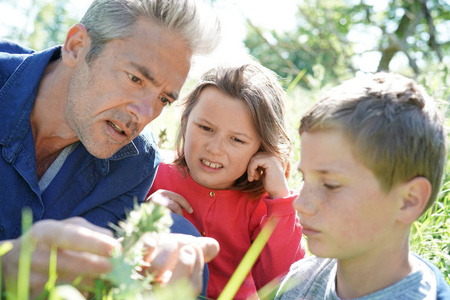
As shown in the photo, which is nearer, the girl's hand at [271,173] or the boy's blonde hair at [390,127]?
the boy's blonde hair at [390,127]

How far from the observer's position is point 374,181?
195 centimetres

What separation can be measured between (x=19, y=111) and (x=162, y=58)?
83cm

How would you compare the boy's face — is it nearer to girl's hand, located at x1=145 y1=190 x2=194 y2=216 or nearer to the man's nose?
the man's nose

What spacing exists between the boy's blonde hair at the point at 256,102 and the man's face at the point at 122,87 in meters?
0.51

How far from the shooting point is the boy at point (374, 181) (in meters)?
1.96

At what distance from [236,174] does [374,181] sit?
1.37m

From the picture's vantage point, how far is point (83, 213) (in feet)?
9.43

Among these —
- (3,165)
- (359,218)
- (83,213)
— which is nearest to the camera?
(359,218)

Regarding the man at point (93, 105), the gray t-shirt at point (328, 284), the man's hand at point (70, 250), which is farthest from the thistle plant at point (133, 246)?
the man at point (93, 105)

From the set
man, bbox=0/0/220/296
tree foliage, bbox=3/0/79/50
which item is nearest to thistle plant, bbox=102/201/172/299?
man, bbox=0/0/220/296

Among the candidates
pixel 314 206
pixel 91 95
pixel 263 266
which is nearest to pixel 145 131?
pixel 91 95

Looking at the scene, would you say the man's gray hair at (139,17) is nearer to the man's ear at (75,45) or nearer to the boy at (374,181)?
the man's ear at (75,45)

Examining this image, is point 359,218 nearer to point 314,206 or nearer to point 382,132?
point 314,206

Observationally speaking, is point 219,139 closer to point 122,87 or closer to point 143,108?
point 143,108
